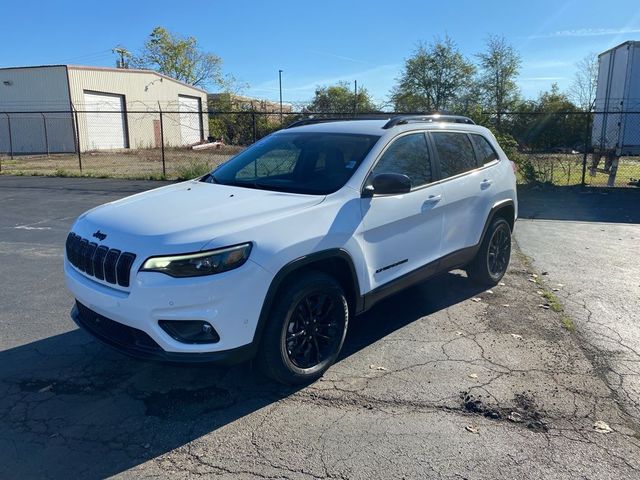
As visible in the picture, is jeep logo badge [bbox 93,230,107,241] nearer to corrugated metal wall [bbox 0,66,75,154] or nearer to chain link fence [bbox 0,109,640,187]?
chain link fence [bbox 0,109,640,187]

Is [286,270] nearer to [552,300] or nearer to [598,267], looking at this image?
[552,300]

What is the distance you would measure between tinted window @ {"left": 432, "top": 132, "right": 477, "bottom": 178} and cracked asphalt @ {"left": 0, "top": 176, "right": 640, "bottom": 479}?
1364 millimetres

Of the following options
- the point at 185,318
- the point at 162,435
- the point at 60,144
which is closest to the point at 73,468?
the point at 162,435

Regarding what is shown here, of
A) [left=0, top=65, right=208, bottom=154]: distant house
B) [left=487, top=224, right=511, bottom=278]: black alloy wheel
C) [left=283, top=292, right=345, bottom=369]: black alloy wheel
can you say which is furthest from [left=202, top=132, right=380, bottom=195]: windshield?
[left=0, top=65, right=208, bottom=154]: distant house

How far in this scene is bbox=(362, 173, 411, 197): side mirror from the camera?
13.0 ft

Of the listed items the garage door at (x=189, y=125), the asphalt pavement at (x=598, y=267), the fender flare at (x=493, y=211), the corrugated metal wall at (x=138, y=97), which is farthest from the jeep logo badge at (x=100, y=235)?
the garage door at (x=189, y=125)

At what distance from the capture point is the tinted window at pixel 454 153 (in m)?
5.03

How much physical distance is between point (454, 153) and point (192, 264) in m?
3.08

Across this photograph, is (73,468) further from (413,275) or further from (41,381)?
(413,275)

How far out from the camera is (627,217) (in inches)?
419

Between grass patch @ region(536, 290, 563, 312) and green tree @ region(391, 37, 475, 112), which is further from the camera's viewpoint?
green tree @ region(391, 37, 475, 112)

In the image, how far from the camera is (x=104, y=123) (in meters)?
34.4

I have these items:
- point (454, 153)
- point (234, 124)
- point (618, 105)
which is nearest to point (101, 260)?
point (454, 153)

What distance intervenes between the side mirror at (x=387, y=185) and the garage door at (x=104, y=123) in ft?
105
